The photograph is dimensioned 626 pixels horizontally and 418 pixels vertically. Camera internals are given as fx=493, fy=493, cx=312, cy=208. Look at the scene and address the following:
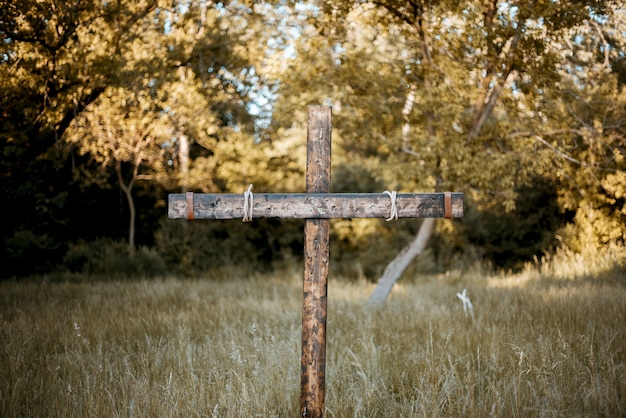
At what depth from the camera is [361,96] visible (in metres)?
8.20

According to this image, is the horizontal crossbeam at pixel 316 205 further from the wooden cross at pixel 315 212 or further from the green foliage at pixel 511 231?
the green foliage at pixel 511 231

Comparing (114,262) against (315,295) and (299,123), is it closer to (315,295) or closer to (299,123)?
(299,123)

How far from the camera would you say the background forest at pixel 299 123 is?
276 inches

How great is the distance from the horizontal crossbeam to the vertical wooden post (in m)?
0.11

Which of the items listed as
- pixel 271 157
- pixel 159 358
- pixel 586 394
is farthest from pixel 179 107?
pixel 586 394

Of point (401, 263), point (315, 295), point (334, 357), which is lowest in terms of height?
point (334, 357)

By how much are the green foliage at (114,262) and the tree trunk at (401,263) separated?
20.2ft

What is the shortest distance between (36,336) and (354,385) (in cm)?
357

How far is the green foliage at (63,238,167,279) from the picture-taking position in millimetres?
11857

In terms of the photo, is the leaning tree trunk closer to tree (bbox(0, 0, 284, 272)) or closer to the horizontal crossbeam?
tree (bbox(0, 0, 284, 272))

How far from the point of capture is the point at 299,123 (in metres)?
9.32

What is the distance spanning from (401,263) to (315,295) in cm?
514

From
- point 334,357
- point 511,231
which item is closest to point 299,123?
point 334,357

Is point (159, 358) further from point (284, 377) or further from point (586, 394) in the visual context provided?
point (586, 394)
